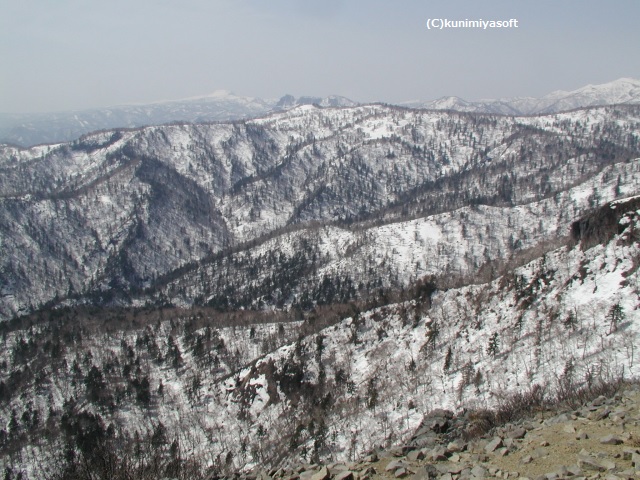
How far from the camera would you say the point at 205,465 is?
85.8 metres

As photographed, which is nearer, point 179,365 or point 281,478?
point 281,478

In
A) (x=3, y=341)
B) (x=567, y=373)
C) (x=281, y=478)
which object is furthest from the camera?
(x=3, y=341)

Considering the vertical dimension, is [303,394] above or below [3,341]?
above

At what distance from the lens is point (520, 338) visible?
82.2 m

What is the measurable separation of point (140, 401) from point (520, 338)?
96.7 metres

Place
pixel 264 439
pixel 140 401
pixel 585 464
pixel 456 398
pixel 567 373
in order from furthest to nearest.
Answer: pixel 140 401 < pixel 264 439 < pixel 456 398 < pixel 567 373 < pixel 585 464

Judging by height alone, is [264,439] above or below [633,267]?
below

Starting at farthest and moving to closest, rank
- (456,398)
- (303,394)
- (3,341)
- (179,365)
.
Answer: (3,341) < (179,365) < (303,394) < (456,398)

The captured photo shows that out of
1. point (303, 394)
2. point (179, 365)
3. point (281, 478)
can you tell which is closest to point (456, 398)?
point (303, 394)

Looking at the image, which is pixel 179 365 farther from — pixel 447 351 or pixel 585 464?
pixel 585 464

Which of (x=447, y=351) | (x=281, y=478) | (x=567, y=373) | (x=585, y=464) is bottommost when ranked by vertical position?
(x=447, y=351)

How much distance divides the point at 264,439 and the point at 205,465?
12.1 m

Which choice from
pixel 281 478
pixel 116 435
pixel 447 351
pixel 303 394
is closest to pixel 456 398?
pixel 447 351

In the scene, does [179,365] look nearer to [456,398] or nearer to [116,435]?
[116,435]
